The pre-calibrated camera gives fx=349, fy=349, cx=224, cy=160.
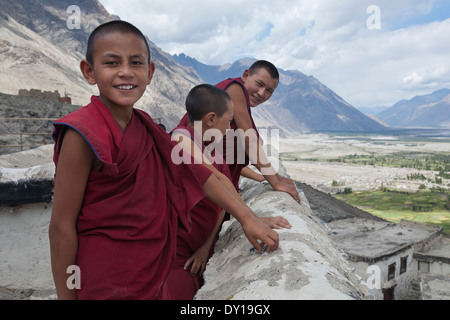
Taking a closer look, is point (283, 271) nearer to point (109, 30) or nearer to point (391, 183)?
point (109, 30)

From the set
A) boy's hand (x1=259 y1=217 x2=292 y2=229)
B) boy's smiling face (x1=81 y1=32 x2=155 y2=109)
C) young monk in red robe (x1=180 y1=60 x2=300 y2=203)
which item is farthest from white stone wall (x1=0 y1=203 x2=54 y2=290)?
boy's hand (x1=259 y1=217 x2=292 y2=229)

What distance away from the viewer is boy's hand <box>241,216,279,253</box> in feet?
5.44

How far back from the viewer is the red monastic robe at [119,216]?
56.0 inches

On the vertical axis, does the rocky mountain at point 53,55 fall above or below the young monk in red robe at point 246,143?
above

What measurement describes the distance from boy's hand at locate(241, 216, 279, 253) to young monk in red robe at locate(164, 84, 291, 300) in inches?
6.8

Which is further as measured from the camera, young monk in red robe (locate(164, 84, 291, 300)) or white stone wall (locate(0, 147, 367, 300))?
young monk in red robe (locate(164, 84, 291, 300))

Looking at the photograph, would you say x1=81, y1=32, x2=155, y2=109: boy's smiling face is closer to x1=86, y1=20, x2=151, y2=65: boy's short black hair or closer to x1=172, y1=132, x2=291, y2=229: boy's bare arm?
x1=86, y1=20, x2=151, y2=65: boy's short black hair

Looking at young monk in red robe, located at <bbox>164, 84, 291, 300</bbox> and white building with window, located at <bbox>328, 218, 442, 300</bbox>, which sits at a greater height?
young monk in red robe, located at <bbox>164, 84, 291, 300</bbox>

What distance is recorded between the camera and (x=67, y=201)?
1.41 meters

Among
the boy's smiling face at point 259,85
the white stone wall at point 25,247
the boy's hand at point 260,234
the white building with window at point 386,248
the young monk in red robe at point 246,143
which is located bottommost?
the white building with window at point 386,248

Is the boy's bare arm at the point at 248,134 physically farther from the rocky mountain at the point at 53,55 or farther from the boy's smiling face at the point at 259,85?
the rocky mountain at the point at 53,55

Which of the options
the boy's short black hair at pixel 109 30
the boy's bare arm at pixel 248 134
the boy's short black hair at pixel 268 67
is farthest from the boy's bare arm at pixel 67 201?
the boy's short black hair at pixel 268 67

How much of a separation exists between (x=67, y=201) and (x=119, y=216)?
0.70 feet

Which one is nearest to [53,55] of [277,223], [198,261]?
[198,261]
